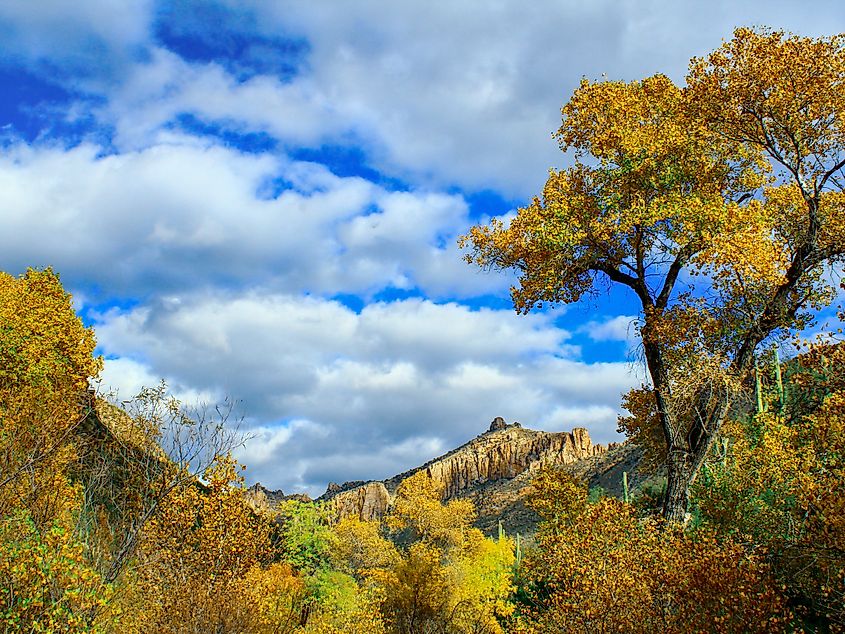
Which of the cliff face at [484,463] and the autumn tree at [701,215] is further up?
the cliff face at [484,463]

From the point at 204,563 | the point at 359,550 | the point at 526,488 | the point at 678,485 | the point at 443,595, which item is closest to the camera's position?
the point at 678,485

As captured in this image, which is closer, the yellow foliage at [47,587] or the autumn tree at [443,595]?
the yellow foliage at [47,587]

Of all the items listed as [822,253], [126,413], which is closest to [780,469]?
[822,253]

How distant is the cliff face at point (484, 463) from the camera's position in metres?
147

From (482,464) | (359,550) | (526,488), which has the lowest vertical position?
(359,550)

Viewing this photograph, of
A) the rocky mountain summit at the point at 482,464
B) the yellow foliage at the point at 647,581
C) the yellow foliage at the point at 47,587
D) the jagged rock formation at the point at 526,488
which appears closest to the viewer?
the yellow foliage at the point at 647,581

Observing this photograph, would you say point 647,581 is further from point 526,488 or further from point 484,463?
point 484,463

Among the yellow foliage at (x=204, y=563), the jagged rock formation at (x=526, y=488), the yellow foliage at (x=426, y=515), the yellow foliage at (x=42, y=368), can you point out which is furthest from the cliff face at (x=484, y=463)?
the yellow foliage at (x=204, y=563)

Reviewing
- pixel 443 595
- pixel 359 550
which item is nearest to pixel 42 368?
pixel 443 595

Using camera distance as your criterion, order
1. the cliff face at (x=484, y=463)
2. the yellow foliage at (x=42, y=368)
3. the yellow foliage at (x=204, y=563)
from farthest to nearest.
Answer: the cliff face at (x=484, y=463) < the yellow foliage at (x=42, y=368) < the yellow foliage at (x=204, y=563)

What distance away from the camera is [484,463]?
156m

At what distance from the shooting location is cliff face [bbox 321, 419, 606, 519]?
147375 millimetres

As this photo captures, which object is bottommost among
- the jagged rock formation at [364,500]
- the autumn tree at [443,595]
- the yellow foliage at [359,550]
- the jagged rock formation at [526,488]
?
the autumn tree at [443,595]

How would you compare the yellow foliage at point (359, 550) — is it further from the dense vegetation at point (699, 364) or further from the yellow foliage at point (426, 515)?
the dense vegetation at point (699, 364)
